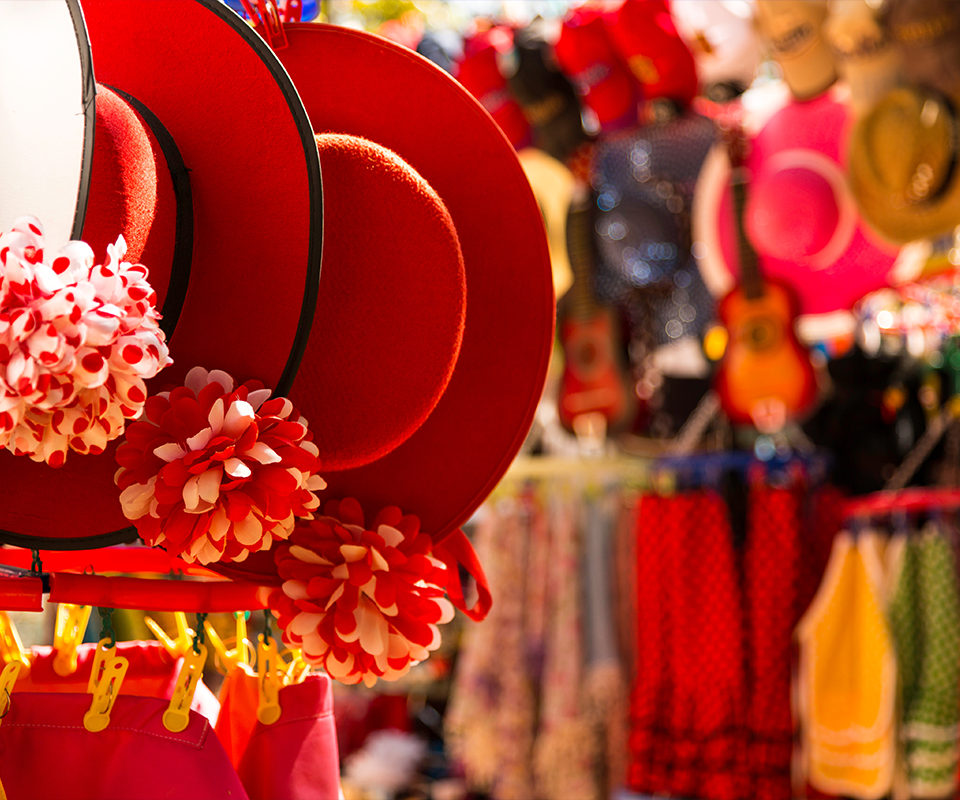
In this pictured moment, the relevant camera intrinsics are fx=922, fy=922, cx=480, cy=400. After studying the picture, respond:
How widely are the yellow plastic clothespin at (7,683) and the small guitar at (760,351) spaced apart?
192 cm

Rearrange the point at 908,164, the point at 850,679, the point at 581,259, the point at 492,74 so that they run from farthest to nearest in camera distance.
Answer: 1. the point at 581,259
2. the point at 492,74
3. the point at 850,679
4. the point at 908,164

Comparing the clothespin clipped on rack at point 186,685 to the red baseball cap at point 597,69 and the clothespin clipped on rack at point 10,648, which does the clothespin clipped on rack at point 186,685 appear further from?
the red baseball cap at point 597,69

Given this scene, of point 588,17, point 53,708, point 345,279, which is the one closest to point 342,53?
point 345,279

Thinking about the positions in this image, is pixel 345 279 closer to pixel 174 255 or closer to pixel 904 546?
pixel 174 255

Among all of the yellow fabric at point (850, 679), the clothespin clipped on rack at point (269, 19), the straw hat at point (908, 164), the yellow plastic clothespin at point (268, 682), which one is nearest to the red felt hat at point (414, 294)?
the clothespin clipped on rack at point (269, 19)

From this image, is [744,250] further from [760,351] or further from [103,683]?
[103,683]

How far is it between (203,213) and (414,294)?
0.14 metres

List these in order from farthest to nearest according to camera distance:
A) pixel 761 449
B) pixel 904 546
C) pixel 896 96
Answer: pixel 761 449, pixel 904 546, pixel 896 96

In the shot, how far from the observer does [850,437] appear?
7.20 feet

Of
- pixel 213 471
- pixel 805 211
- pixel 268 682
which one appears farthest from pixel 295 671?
pixel 805 211

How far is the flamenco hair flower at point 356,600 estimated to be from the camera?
1.87 feet

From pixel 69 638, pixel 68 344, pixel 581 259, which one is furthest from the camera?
pixel 581 259

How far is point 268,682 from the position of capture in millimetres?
687

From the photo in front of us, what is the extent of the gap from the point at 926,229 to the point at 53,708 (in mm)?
1820
